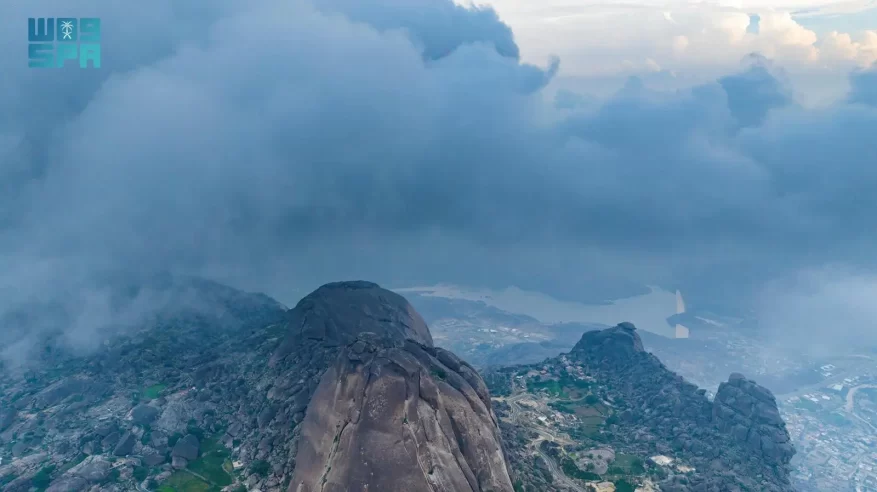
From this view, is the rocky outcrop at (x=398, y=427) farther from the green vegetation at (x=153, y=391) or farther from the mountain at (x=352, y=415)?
the green vegetation at (x=153, y=391)

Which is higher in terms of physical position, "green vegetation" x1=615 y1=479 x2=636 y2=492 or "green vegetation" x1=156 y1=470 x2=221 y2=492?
"green vegetation" x1=156 y1=470 x2=221 y2=492

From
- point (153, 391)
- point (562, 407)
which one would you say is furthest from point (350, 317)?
point (562, 407)

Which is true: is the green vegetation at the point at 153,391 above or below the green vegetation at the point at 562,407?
above

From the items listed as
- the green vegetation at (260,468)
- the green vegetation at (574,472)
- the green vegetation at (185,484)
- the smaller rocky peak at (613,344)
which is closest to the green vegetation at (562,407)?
the green vegetation at (574,472)

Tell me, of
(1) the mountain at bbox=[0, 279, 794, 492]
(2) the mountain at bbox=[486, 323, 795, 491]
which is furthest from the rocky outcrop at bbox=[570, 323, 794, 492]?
(1) the mountain at bbox=[0, 279, 794, 492]

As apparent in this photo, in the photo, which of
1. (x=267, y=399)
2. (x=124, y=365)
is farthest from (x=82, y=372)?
(x=267, y=399)

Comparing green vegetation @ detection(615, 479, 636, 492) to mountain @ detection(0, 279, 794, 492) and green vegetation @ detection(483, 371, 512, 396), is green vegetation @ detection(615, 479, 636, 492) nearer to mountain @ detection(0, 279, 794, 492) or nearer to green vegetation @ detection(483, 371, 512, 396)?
mountain @ detection(0, 279, 794, 492)
